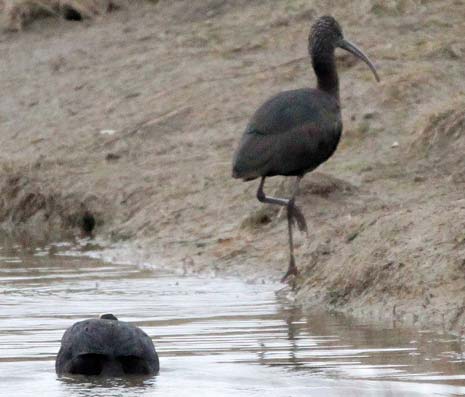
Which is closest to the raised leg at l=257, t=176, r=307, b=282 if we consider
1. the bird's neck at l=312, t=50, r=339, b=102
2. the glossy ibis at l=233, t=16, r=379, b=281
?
the glossy ibis at l=233, t=16, r=379, b=281

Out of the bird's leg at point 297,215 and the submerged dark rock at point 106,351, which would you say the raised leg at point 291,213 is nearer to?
the bird's leg at point 297,215

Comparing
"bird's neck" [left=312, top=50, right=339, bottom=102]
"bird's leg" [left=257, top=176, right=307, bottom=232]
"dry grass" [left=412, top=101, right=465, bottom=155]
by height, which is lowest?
"bird's leg" [left=257, top=176, right=307, bottom=232]

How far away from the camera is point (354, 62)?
15.1 meters

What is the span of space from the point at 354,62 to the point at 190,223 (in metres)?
2.92

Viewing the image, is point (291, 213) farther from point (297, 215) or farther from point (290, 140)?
point (290, 140)

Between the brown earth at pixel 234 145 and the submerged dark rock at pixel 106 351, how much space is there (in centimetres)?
179

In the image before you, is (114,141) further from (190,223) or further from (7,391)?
(7,391)

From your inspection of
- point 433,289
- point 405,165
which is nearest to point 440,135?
point 405,165

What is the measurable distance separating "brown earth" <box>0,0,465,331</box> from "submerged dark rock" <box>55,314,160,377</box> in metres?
1.79

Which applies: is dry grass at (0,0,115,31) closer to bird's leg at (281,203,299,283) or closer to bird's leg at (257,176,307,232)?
bird's leg at (257,176,307,232)

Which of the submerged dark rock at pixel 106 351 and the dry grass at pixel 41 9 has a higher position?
the dry grass at pixel 41 9

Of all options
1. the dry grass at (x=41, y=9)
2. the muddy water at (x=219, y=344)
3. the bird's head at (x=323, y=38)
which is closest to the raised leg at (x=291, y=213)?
the muddy water at (x=219, y=344)

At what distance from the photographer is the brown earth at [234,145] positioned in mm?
9484

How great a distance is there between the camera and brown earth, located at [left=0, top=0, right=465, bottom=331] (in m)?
9.48
